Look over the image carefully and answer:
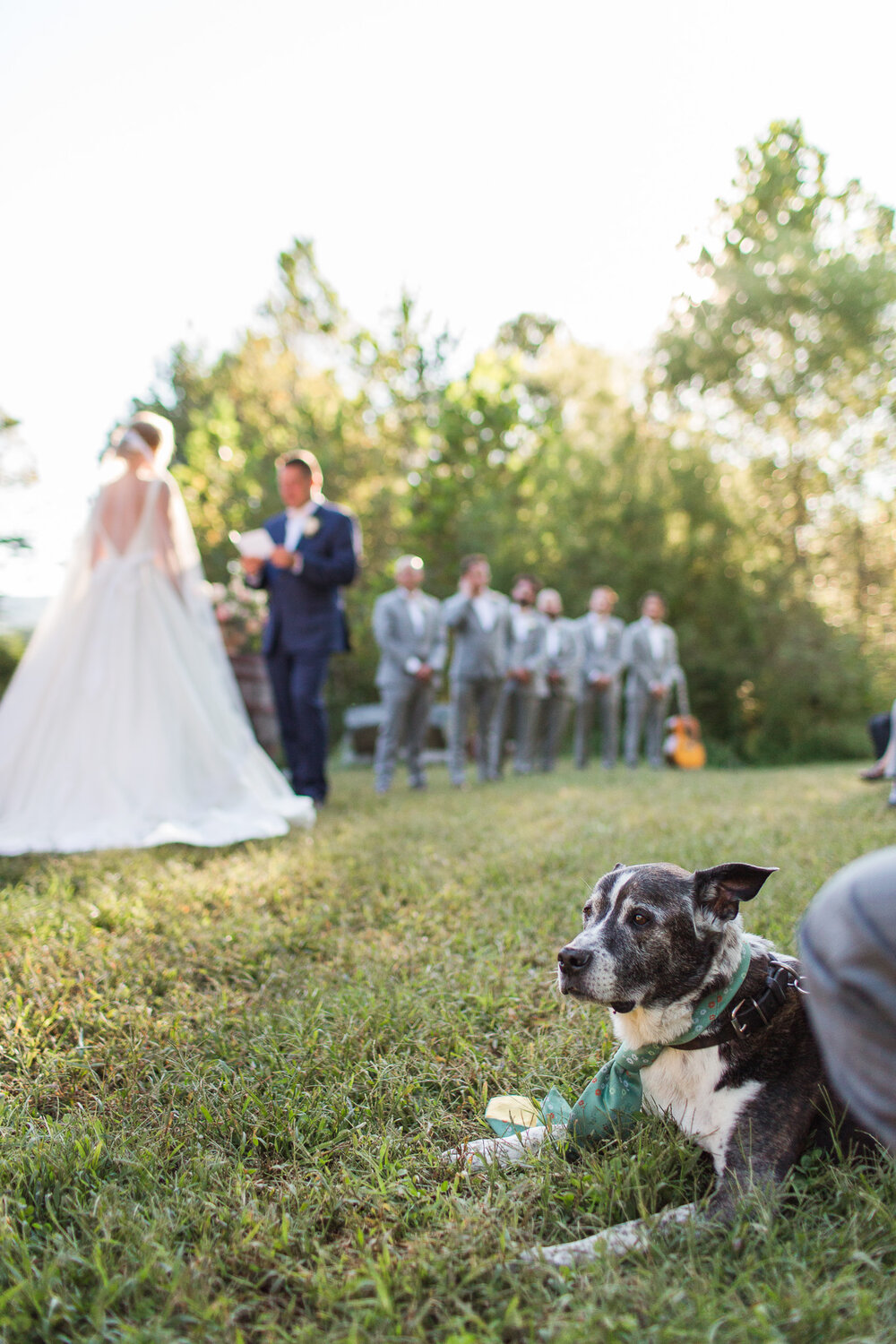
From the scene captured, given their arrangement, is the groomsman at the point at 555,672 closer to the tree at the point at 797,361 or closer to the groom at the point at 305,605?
the groom at the point at 305,605

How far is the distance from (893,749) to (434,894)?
16.4 feet

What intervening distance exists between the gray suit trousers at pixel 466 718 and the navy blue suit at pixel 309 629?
110 inches

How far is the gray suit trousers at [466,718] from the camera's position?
10.4 m

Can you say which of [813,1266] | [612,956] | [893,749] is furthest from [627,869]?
[893,749]

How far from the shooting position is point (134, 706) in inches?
242

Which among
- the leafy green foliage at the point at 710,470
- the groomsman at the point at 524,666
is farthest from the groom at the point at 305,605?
A: the leafy green foliage at the point at 710,470

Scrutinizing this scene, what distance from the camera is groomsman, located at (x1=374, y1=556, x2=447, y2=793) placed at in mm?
10156

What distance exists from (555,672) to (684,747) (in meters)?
3.23

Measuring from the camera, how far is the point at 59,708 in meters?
6.11

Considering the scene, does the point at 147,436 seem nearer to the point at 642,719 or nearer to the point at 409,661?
the point at 409,661

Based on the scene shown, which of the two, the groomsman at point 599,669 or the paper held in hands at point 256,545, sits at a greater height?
the paper held in hands at point 256,545

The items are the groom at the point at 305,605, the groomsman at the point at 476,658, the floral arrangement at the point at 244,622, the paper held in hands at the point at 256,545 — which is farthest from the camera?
the floral arrangement at the point at 244,622

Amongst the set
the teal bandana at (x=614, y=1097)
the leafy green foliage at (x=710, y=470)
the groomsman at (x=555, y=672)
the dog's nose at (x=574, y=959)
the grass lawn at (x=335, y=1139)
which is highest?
the leafy green foliage at (x=710, y=470)

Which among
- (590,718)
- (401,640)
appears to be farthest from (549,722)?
(401,640)
